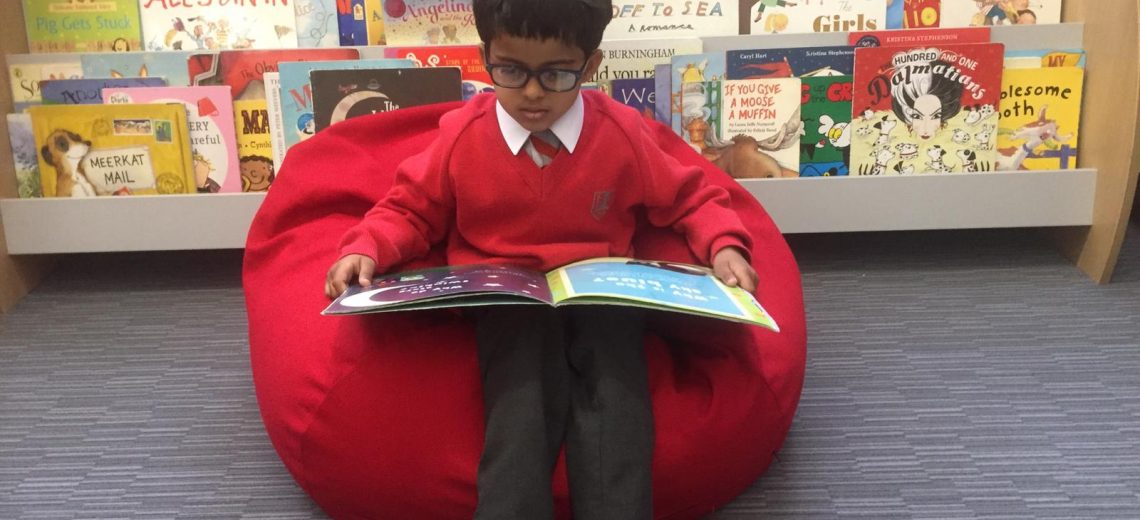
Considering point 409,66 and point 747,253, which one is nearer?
point 747,253

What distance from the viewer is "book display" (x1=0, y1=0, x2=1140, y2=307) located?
2.01 meters

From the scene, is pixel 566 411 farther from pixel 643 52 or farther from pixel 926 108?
pixel 926 108

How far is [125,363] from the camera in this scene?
174cm

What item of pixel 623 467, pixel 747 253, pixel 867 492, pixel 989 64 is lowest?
pixel 867 492

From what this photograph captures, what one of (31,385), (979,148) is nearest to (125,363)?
(31,385)

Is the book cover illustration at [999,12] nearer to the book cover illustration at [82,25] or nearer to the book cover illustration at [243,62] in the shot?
the book cover illustration at [243,62]

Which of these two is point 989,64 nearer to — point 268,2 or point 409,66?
point 409,66

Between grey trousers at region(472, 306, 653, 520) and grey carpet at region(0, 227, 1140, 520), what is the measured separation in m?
0.25

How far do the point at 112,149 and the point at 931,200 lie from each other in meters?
1.74

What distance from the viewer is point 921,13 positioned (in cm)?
214

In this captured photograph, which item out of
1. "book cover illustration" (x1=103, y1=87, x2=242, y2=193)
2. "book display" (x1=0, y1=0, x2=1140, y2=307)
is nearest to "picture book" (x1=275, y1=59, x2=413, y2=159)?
"book display" (x1=0, y1=0, x2=1140, y2=307)

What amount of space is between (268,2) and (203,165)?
390 millimetres

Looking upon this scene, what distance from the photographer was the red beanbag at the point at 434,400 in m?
1.11

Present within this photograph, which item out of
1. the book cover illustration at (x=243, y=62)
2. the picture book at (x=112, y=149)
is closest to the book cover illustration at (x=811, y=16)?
the book cover illustration at (x=243, y=62)
